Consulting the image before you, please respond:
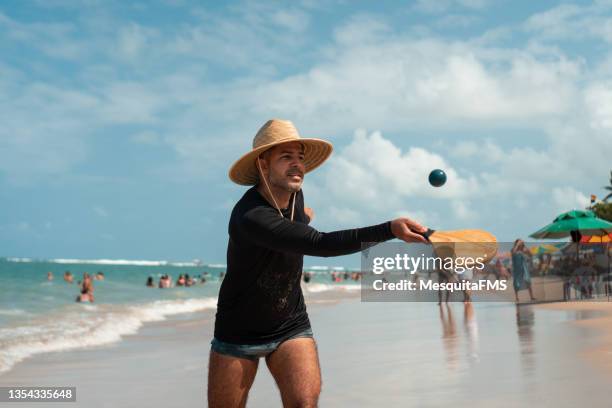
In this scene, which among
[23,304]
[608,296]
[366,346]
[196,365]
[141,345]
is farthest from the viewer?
[23,304]

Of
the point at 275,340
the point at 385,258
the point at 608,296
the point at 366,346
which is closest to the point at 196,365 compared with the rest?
the point at 366,346

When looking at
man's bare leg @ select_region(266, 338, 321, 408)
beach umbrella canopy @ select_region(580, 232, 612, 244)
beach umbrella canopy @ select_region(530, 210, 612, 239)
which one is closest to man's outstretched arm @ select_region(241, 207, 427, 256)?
man's bare leg @ select_region(266, 338, 321, 408)

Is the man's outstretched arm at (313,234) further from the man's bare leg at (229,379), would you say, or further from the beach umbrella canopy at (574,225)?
the beach umbrella canopy at (574,225)

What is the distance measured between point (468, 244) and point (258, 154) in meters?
1.16

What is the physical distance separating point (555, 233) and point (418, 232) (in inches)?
742

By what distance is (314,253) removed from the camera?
2844 millimetres

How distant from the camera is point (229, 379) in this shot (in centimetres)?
340

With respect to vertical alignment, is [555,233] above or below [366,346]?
above

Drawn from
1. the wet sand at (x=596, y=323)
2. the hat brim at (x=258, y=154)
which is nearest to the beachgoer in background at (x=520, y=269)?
the wet sand at (x=596, y=323)

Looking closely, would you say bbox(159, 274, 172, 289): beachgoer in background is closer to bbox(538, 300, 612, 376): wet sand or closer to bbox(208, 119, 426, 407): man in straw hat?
bbox(538, 300, 612, 376): wet sand

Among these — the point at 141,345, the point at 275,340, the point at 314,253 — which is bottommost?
the point at 141,345

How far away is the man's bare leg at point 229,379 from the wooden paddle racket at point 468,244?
120 cm

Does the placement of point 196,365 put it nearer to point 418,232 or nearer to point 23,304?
point 418,232

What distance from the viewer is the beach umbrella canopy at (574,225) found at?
18391 millimetres
